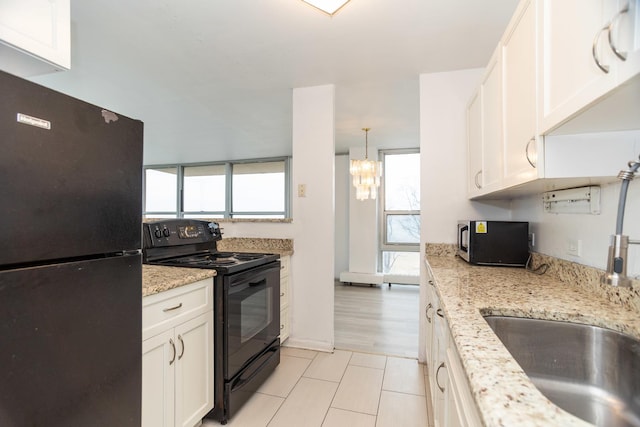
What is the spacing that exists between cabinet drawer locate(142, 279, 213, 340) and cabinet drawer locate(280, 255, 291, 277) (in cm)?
92

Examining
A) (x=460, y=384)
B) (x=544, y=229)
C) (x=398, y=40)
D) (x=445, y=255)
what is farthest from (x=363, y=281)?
(x=460, y=384)

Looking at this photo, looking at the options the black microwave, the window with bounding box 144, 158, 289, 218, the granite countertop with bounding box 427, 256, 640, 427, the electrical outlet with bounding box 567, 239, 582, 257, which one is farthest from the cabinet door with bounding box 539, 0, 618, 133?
the window with bounding box 144, 158, 289, 218

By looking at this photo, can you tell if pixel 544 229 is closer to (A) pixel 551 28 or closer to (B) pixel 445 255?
(B) pixel 445 255

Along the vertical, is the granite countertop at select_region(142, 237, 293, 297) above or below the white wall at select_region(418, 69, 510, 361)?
below

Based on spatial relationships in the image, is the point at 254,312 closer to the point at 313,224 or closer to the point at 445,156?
the point at 313,224

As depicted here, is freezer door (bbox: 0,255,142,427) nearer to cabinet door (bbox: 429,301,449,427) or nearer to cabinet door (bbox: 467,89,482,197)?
cabinet door (bbox: 429,301,449,427)

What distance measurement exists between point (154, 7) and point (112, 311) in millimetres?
1695

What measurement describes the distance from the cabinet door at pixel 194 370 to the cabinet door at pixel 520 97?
167 centimetres

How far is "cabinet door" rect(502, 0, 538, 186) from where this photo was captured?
3.53 feet

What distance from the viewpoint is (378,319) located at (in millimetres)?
3393

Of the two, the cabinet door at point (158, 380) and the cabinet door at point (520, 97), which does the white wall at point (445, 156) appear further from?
the cabinet door at point (158, 380)

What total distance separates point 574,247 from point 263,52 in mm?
2245

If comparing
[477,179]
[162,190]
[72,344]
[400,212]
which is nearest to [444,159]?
[477,179]

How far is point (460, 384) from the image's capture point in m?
0.80
